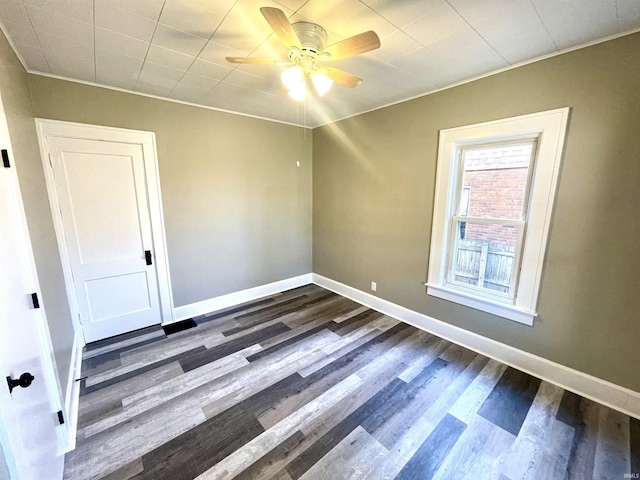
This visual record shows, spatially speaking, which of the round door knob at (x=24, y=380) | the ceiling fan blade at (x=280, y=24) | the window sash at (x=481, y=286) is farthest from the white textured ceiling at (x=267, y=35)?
the round door knob at (x=24, y=380)

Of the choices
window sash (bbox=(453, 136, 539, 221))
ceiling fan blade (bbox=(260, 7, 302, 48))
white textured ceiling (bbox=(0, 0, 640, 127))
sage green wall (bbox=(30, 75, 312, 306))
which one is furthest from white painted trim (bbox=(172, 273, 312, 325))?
ceiling fan blade (bbox=(260, 7, 302, 48))

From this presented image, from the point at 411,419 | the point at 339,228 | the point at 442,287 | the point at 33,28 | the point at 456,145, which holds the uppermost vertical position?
the point at 33,28

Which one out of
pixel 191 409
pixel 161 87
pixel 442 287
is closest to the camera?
pixel 191 409

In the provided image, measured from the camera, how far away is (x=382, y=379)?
2219mm

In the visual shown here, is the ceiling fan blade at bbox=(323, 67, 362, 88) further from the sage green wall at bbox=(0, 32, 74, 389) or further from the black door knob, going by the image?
the black door knob

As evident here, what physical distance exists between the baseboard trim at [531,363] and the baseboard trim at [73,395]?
3048 mm

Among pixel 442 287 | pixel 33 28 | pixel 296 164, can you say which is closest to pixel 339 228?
pixel 296 164

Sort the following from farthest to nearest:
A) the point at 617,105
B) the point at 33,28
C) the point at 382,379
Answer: the point at 382,379 < the point at 617,105 < the point at 33,28

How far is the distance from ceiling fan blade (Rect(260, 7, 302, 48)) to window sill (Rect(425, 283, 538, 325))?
260cm

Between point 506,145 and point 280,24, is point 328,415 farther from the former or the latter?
point 506,145

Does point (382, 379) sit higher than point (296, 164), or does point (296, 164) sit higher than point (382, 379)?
point (296, 164)

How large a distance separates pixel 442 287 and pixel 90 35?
359 centimetres

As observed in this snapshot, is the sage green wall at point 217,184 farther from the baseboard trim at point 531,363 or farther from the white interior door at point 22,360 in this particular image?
the baseboard trim at point 531,363

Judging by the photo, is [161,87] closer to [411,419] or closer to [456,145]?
[456,145]
